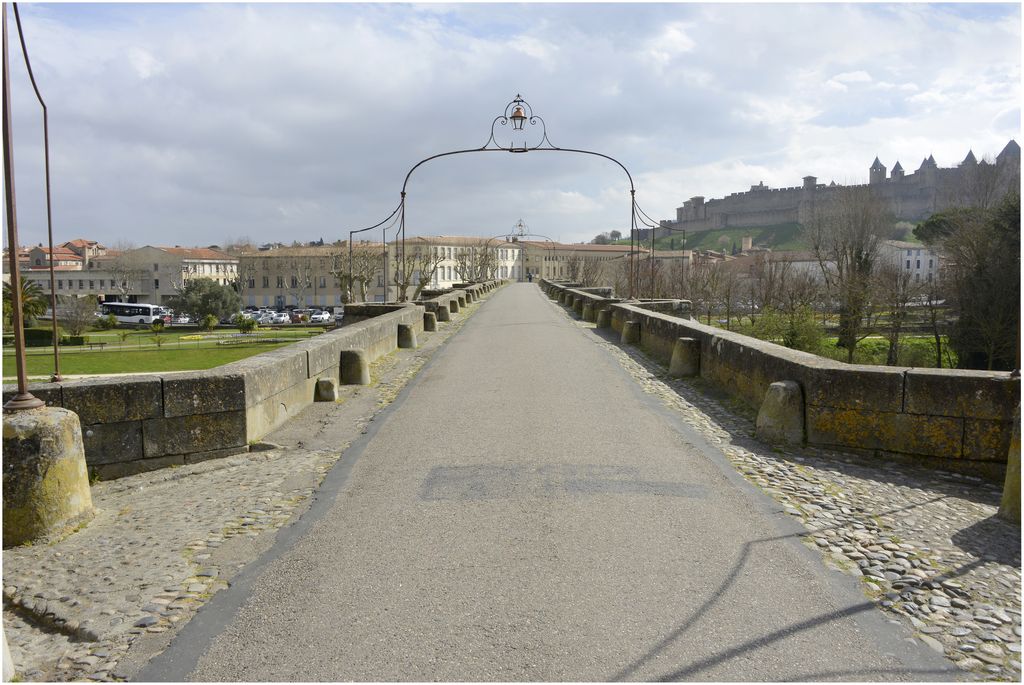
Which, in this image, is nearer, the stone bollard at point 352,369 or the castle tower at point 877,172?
the stone bollard at point 352,369

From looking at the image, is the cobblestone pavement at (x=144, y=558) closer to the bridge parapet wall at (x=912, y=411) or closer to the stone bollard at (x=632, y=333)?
the bridge parapet wall at (x=912, y=411)

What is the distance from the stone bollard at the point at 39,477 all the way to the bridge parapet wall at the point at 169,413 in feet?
1.93

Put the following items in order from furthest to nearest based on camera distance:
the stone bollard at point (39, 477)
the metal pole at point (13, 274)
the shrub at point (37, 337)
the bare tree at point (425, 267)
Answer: the bare tree at point (425, 267) < the shrub at point (37, 337) < the metal pole at point (13, 274) < the stone bollard at point (39, 477)

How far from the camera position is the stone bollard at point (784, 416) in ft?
22.7

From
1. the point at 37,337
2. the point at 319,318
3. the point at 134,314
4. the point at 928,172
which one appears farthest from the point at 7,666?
the point at 928,172

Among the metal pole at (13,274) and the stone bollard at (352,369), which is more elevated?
the metal pole at (13,274)

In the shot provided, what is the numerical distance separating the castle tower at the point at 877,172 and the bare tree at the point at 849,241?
8890cm

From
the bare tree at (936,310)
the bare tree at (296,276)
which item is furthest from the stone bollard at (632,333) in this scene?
the bare tree at (296,276)

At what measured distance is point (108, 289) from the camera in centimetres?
11106

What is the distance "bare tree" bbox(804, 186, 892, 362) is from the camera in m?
40.6

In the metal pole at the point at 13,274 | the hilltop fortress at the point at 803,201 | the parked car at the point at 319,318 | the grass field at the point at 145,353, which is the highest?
the hilltop fortress at the point at 803,201

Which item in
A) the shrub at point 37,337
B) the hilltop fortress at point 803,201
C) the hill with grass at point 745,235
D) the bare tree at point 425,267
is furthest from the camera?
the hill with grass at point 745,235

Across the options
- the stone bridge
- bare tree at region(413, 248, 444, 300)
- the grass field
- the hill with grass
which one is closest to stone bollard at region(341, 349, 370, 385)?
the stone bridge

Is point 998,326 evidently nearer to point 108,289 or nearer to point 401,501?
point 401,501
